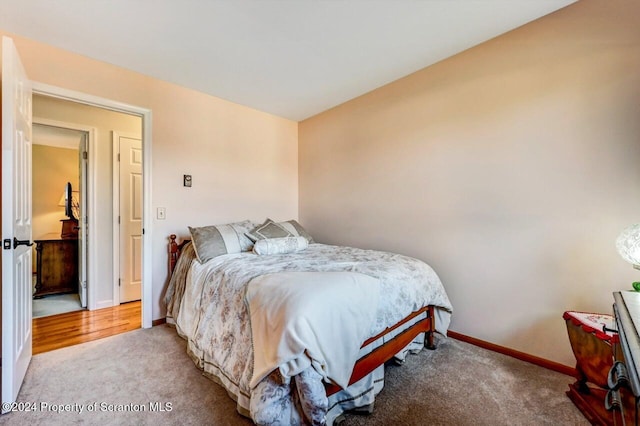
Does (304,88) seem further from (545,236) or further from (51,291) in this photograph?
(51,291)

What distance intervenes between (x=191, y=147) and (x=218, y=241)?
120cm

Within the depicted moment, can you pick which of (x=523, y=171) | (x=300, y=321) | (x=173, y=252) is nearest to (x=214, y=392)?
(x=300, y=321)

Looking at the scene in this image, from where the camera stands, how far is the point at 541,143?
1956 millimetres

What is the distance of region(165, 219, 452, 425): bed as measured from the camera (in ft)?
3.86

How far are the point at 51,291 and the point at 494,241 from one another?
5.26 meters

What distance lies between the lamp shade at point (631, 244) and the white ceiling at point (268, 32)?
1.55m

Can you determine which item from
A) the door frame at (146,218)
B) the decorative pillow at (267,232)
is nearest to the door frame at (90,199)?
the door frame at (146,218)

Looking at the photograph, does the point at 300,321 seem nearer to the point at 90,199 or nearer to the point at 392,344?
the point at 392,344

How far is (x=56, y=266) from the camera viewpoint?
11.8 feet

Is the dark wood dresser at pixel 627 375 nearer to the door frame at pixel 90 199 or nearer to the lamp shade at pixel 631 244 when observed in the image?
the lamp shade at pixel 631 244

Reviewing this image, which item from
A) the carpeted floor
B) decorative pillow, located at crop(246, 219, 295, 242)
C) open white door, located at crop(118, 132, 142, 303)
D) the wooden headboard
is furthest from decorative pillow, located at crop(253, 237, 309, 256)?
open white door, located at crop(118, 132, 142, 303)

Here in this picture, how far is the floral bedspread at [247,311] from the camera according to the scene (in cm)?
118

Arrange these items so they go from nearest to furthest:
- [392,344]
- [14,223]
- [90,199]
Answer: [14,223]
[392,344]
[90,199]

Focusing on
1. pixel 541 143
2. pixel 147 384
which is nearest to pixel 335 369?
pixel 147 384
